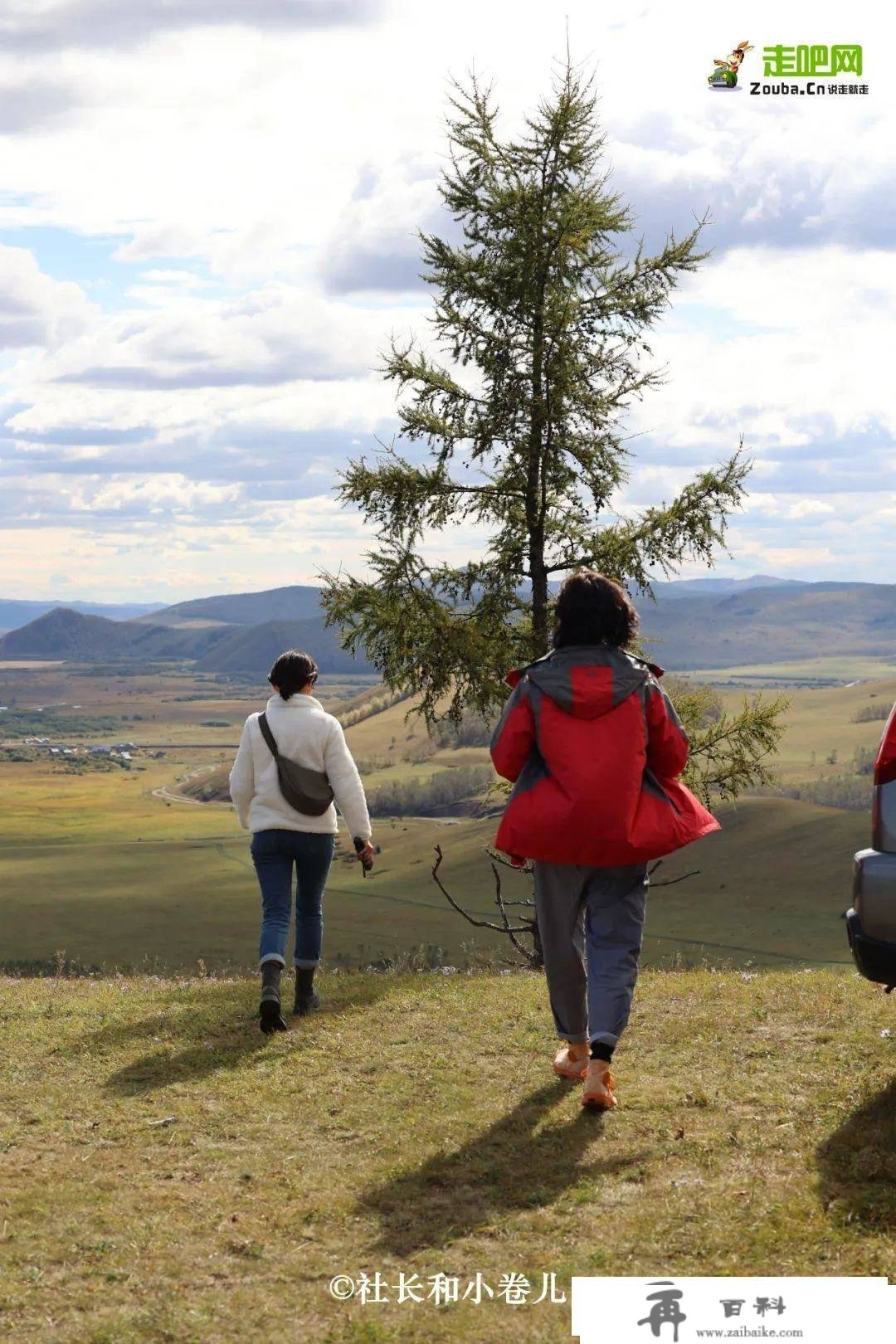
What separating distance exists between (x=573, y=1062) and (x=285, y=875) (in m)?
2.72

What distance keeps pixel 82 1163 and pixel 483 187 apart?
12.8 m

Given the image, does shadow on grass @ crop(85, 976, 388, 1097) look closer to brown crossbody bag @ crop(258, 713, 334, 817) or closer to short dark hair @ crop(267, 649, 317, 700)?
brown crossbody bag @ crop(258, 713, 334, 817)

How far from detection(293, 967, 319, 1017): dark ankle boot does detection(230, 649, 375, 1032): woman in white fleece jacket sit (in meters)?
0.41

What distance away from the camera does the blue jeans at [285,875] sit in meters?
9.35

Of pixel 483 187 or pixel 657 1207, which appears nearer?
pixel 657 1207

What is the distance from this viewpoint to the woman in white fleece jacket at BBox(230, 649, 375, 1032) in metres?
9.34

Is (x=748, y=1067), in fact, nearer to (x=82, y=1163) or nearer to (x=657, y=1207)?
(x=657, y=1207)

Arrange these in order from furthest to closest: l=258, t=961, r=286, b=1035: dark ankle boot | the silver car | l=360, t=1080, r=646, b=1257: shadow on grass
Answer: l=258, t=961, r=286, b=1035: dark ankle boot → the silver car → l=360, t=1080, r=646, b=1257: shadow on grass

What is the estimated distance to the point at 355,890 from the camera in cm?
9444

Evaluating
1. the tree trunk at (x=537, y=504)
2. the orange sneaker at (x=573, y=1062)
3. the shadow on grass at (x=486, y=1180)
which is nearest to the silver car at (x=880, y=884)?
the shadow on grass at (x=486, y=1180)

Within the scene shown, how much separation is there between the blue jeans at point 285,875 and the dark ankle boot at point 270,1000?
0.06 meters

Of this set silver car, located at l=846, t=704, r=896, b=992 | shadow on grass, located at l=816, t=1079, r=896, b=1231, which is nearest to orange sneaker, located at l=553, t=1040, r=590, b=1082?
shadow on grass, located at l=816, t=1079, r=896, b=1231

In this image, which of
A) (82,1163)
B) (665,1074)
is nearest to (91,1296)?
(82,1163)

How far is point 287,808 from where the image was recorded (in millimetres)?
9375
